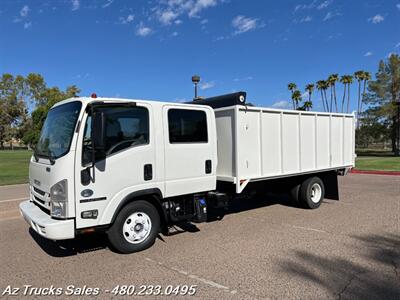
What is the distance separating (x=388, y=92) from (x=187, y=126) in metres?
44.8

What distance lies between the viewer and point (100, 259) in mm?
5359

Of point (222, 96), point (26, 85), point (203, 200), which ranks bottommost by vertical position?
point (203, 200)

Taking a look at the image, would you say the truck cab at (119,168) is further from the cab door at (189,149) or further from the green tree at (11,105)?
the green tree at (11,105)

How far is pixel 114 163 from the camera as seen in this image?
5.22m

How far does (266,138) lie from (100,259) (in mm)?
3980

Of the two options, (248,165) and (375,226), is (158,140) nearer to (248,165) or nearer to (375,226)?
(248,165)

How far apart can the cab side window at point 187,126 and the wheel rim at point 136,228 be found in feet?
4.35

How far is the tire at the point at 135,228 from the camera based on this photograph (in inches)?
211

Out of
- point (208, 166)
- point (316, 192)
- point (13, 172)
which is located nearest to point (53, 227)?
point (208, 166)

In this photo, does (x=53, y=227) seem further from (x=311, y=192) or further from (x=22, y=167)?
(x=22, y=167)

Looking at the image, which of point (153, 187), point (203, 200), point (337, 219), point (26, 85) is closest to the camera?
point (153, 187)

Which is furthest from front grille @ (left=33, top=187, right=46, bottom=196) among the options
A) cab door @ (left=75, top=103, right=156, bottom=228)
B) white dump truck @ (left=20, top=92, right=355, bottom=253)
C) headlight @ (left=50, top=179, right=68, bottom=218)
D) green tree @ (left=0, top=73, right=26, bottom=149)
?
green tree @ (left=0, top=73, right=26, bottom=149)

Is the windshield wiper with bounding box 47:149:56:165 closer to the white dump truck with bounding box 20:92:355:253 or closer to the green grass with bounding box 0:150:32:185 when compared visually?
the white dump truck with bounding box 20:92:355:253

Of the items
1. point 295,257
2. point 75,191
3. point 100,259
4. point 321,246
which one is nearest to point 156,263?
point 100,259
